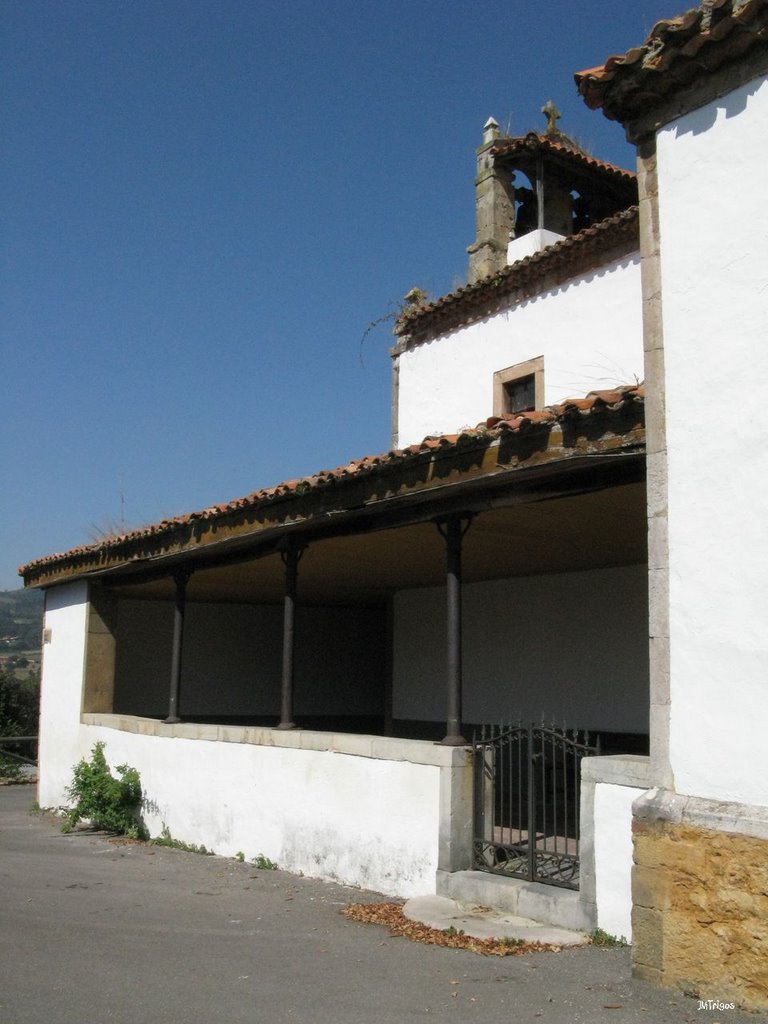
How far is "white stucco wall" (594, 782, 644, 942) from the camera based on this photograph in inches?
234

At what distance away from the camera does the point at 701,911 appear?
5.08 meters

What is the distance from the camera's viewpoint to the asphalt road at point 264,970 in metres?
5.04

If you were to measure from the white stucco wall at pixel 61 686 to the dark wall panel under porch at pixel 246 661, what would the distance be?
92 cm

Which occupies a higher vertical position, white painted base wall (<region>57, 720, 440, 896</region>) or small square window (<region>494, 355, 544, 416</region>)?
small square window (<region>494, 355, 544, 416</region>)

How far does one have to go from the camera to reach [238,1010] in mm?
5168

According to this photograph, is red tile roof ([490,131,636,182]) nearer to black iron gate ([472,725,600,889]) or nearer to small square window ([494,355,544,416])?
small square window ([494,355,544,416])

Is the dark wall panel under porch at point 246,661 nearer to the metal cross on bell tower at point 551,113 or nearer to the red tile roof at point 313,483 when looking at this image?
the red tile roof at point 313,483

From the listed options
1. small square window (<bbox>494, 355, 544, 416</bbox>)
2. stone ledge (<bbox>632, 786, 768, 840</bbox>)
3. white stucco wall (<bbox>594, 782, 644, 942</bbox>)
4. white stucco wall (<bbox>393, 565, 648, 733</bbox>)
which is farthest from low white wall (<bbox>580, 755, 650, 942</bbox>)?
small square window (<bbox>494, 355, 544, 416</bbox>)

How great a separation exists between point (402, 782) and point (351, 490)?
2.35 metres

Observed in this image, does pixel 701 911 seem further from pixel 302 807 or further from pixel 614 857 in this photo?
pixel 302 807

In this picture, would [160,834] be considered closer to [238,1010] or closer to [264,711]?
[264,711]

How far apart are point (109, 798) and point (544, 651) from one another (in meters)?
5.34

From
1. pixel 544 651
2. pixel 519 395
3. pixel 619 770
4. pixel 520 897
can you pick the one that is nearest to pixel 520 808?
pixel 520 897

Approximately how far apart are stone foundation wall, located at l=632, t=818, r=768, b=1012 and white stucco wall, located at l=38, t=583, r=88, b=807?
9773 millimetres
